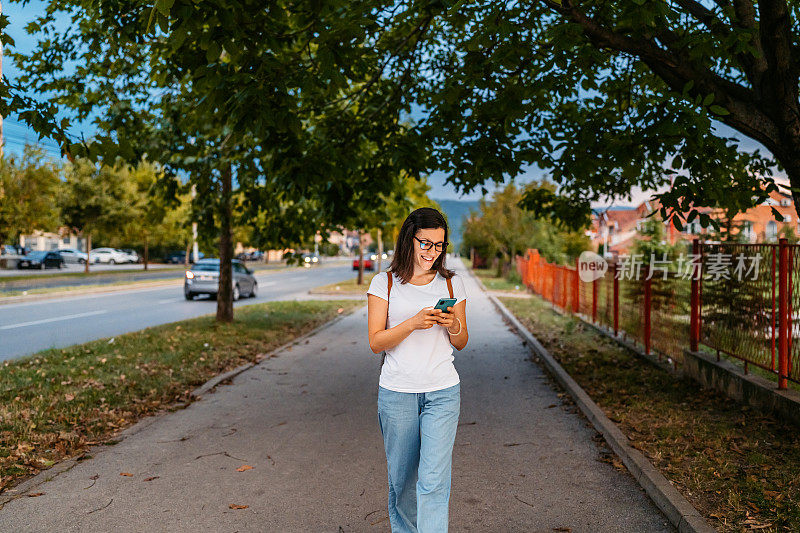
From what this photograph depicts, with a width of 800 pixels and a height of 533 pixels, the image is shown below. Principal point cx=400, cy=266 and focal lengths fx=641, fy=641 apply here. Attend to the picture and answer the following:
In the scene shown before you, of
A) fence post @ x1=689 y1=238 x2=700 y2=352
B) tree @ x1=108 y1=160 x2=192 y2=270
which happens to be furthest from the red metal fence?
tree @ x1=108 y1=160 x2=192 y2=270

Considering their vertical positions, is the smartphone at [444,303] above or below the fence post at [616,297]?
above

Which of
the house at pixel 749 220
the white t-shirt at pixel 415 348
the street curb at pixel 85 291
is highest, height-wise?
the house at pixel 749 220

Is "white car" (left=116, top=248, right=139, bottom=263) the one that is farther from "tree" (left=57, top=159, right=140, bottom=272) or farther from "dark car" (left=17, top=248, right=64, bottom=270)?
"tree" (left=57, top=159, right=140, bottom=272)

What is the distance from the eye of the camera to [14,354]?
10852mm

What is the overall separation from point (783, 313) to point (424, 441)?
492 cm

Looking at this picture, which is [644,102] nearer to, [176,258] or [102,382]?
[102,382]

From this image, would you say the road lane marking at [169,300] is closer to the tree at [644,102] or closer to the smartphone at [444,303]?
the tree at [644,102]

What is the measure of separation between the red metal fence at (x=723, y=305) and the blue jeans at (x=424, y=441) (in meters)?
4.54

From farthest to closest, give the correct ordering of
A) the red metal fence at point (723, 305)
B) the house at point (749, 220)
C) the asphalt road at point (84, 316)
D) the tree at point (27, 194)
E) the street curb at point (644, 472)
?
the tree at point (27, 194), the asphalt road at point (84, 316), the house at point (749, 220), the red metal fence at point (723, 305), the street curb at point (644, 472)

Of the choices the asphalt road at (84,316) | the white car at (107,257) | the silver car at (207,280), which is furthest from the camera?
the white car at (107,257)

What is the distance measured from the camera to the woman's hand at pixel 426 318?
2904 millimetres

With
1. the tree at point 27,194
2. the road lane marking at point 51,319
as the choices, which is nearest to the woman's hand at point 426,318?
the road lane marking at point 51,319

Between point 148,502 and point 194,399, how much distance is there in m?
3.45

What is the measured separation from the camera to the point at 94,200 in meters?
37.5
